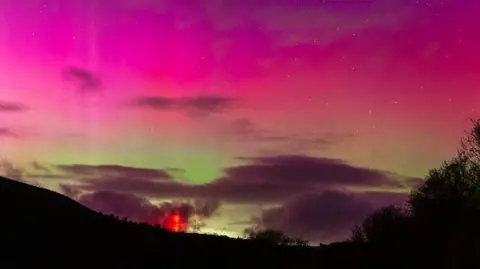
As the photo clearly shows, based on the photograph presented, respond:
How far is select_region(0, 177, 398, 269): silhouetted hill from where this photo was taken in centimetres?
4625

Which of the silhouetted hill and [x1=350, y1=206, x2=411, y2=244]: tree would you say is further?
[x1=350, y1=206, x2=411, y2=244]: tree

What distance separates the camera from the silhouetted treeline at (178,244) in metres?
47.0

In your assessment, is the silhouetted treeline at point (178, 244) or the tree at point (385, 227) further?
the tree at point (385, 227)

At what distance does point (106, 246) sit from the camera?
163 ft

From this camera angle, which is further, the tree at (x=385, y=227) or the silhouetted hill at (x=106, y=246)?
the tree at (x=385, y=227)

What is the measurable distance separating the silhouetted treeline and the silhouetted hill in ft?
0.20

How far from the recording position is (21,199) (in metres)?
58.2

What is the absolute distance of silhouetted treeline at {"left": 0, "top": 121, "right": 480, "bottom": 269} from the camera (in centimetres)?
4700

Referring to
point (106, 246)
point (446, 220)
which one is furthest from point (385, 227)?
point (106, 246)

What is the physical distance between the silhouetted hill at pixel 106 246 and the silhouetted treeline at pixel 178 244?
0.06 m

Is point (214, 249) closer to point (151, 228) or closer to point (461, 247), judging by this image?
point (151, 228)

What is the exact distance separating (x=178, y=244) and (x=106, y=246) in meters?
5.82

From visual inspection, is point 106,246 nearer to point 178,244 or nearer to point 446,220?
point 178,244

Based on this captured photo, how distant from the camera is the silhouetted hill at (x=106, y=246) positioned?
46250 millimetres
